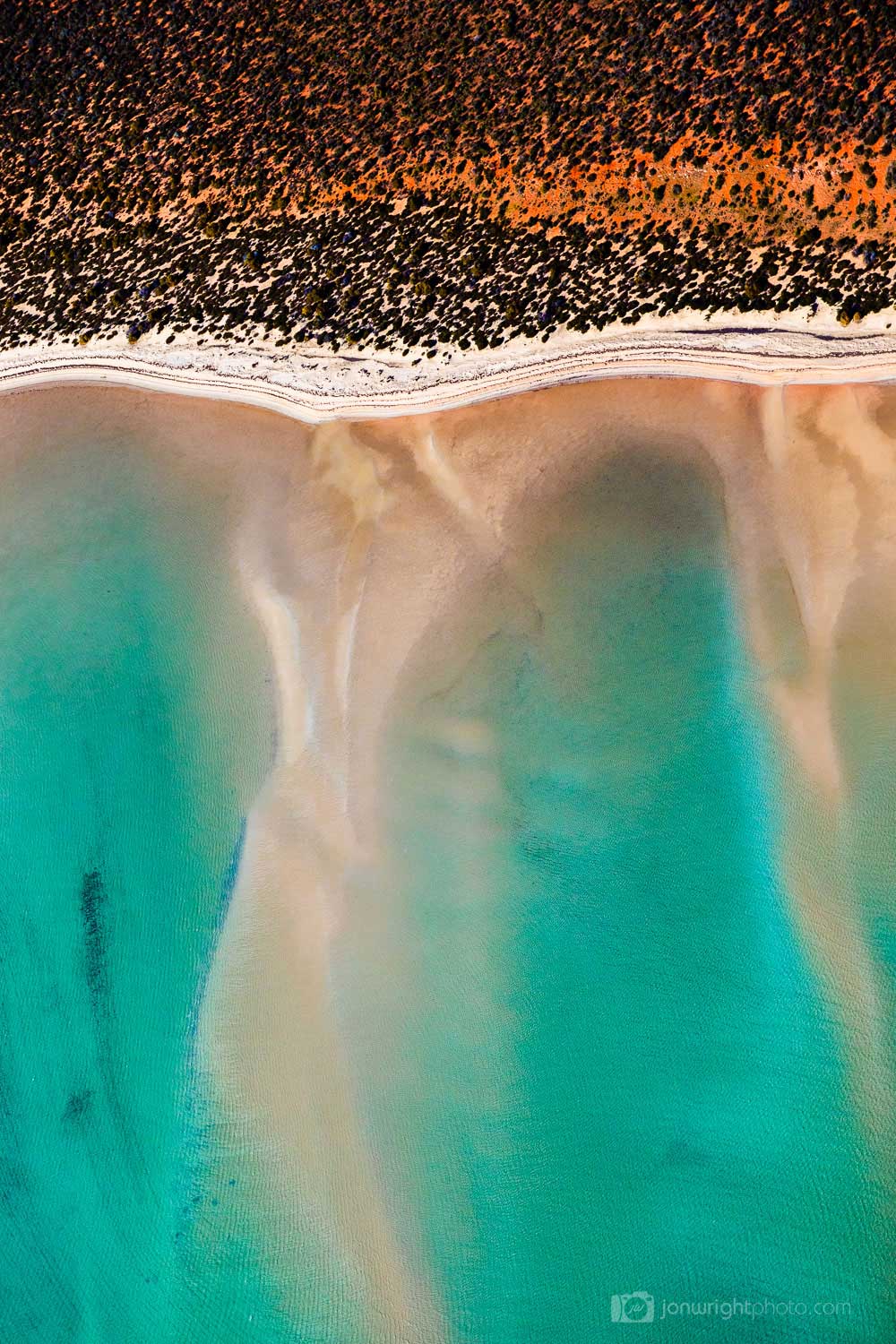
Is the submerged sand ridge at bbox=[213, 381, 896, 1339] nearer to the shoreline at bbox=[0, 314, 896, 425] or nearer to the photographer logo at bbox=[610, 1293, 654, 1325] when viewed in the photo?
the shoreline at bbox=[0, 314, 896, 425]

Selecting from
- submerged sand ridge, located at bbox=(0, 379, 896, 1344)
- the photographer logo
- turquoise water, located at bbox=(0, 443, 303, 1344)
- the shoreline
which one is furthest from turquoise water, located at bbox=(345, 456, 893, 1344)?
turquoise water, located at bbox=(0, 443, 303, 1344)

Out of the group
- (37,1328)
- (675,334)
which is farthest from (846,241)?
(37,1328)

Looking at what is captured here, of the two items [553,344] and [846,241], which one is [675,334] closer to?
[553,344]

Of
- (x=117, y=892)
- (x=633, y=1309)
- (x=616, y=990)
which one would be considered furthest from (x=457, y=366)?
(x=633, y=1309)

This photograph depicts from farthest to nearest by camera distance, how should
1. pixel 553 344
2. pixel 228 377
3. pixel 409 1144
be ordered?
pixel 228 377 < pixel 553 344 < pixel 409 1144

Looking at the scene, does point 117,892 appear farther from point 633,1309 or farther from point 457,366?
point 457,366

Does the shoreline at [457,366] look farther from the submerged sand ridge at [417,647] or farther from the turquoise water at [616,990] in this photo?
the turquoise water at [616,990]
